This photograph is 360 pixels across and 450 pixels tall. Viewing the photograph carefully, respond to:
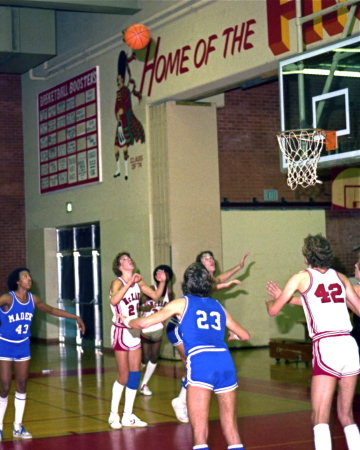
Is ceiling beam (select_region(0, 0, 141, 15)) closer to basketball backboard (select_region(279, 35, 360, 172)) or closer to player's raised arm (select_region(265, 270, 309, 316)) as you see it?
basketball backboard (select_region(279, 35, 360, 172))

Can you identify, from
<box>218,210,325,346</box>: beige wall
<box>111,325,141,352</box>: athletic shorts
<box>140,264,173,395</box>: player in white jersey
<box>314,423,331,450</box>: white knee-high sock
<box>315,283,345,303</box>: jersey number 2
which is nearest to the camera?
<box>314,423,331,450</box>: white knee-high sock

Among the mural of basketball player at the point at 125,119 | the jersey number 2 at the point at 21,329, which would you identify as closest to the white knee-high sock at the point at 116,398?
the jersey number 2 at the point at 21,329

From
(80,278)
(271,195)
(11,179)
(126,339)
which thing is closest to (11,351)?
(126,339)

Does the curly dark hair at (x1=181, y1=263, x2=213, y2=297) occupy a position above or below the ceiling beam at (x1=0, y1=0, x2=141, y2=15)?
below

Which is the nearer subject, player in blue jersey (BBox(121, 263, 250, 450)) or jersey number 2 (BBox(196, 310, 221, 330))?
player in blue jersey (BBox(121, 263, 250, 450))

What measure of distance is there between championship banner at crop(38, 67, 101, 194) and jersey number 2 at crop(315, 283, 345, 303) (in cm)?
1181

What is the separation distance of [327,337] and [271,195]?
11236 mm

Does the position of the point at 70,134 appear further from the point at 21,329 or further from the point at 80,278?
the point at 21,329

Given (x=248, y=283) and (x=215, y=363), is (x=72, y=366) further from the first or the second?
(x=215, y=363)

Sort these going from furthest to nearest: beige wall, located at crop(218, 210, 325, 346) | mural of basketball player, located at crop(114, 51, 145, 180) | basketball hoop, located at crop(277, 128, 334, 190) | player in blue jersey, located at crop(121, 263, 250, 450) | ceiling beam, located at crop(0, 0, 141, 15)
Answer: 1. beige wall, located at crop(218, 210, 325, 346)
2. mural of basketball player, located at crop(114, 51, 145, 180)
3. ceiling beam, located at crop(0, 0, 141, 15)
4. basketball hoop, located at crop(277, 128, 334, 190)
5. player in blue jersey, located at crop(121, 263, 250, 450)

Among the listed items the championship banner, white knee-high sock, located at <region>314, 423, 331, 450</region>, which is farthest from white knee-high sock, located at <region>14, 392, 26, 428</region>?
the championship banner

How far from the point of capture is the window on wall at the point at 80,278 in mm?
18219

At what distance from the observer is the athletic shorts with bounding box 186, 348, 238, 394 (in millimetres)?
5668

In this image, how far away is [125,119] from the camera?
16.2 m
